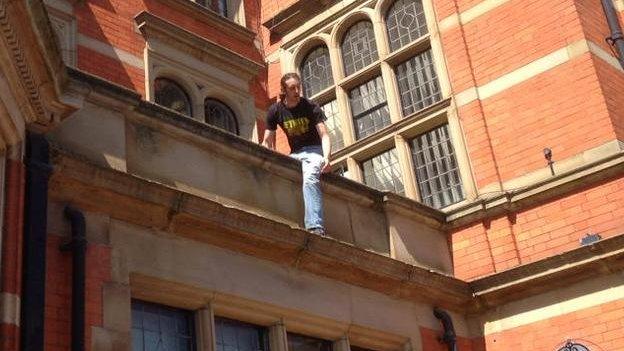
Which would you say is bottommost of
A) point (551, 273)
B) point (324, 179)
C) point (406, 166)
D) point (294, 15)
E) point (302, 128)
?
point (551, 273)

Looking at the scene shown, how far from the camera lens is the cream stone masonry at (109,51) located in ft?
41.1

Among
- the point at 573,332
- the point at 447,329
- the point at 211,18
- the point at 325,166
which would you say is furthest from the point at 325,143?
the point at 211,18

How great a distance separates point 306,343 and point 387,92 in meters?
5.59

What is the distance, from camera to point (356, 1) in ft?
46.9

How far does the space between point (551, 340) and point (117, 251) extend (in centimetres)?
556

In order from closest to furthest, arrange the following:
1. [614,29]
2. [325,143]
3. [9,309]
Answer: [9,309] → [325,143] → [614,29]

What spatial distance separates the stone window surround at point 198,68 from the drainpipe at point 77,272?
6260mm

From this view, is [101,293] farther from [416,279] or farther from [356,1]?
[356,1]

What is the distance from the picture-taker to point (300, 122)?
9.40 m

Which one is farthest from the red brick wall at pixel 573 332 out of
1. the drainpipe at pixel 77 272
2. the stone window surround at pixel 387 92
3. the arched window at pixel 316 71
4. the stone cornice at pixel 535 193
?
the drainpipe at pixel 77 272

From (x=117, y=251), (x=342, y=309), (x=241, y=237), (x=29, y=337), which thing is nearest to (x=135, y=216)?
(x=117, y=251)

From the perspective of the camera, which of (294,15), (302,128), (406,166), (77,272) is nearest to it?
(77,272)

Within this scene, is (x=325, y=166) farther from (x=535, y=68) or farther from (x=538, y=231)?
(x=535, y=68)

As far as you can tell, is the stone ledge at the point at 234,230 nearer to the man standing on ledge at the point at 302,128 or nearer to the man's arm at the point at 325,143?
the man standing on ledge at the point at 302,128
